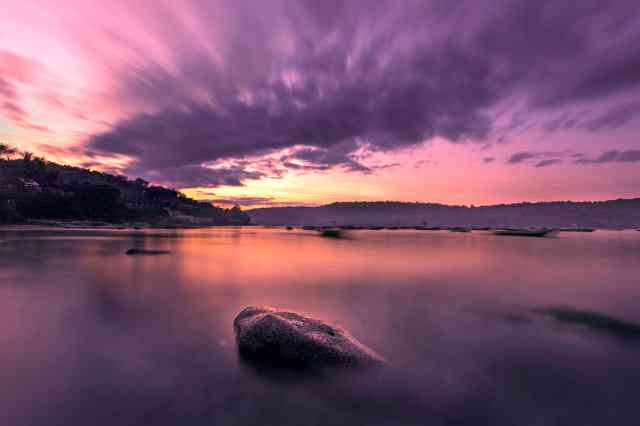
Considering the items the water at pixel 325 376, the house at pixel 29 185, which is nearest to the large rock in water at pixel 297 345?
the water at pixel 325 376

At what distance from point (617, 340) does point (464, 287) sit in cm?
844

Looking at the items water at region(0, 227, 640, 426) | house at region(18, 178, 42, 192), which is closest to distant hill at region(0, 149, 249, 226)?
house at region(18, 178, 42, 192)

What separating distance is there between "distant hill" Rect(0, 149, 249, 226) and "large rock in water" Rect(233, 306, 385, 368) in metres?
125

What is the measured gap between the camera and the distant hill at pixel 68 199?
101 m

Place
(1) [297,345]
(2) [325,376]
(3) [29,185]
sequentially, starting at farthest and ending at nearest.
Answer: (3) [29,185] < (1) [297,345] < (2) [325,376]

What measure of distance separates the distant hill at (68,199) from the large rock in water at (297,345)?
125 m

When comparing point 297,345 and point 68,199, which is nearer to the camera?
point 297,345

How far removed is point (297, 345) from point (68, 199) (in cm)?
14913

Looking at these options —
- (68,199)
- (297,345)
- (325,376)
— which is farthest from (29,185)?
(325,376)

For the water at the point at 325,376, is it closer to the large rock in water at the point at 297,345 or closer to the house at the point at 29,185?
the large rock in water at the point at 297,345

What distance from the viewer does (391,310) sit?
1198 centimetres

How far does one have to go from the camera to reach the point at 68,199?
114m

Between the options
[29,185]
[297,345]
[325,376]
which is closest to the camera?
[325,376]

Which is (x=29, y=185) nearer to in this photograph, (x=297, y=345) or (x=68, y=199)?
(x=68, y=199)
